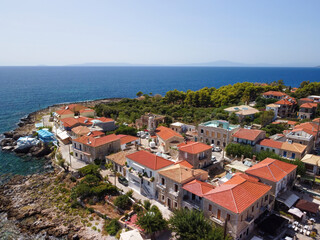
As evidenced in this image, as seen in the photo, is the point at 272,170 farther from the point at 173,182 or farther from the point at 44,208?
the point at 44,208

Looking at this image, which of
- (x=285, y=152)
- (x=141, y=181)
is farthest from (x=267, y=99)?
(x=141, y=181)

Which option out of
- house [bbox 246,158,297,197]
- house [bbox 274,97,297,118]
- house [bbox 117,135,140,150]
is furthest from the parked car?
house [bbox 274,97,297,118]

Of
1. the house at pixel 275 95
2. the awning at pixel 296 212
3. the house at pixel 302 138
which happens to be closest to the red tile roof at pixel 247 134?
the house at pixel 302 138

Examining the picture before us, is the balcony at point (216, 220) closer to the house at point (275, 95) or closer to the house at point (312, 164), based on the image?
the house at point (312, 164)

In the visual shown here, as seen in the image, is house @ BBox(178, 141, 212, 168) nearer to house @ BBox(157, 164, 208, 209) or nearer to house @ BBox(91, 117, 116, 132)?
house @ BBox(157, 164, 208, 209)

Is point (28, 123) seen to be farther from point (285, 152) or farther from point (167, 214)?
point (285, 152)

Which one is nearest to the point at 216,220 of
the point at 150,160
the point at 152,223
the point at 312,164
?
the point at 152,223
